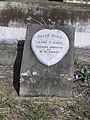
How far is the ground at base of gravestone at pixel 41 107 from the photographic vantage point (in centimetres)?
428

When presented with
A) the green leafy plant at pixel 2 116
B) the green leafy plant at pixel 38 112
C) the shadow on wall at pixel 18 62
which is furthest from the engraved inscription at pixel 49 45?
the green leafy plant at pixel 2 116

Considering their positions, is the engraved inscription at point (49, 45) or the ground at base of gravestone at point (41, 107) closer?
the ground at base of gravestone at point (41, 107)

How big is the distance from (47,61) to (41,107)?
655 mm

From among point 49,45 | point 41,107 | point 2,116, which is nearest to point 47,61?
point 49,45

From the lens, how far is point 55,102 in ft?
15.0

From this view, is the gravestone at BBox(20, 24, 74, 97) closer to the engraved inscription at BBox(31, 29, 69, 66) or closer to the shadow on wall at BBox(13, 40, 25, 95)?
the engraved inscription at BBox(31, 29, 69, 66)

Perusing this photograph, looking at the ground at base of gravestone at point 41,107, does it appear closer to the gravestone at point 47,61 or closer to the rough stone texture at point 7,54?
the gravestone at point 47,61

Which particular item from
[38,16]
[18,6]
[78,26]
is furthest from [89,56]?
[18,6]

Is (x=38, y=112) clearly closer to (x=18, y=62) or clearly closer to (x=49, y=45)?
(x=49, y=45)

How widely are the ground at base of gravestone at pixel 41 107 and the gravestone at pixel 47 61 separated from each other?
0.11 m

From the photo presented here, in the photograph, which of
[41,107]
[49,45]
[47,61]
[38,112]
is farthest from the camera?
[49,45]

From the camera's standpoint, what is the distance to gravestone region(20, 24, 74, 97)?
461cm

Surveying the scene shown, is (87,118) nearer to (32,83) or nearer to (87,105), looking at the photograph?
(87,105)

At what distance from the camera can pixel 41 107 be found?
4426 mm
